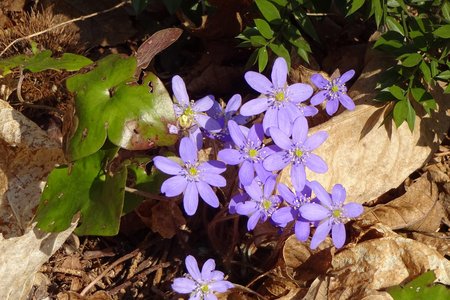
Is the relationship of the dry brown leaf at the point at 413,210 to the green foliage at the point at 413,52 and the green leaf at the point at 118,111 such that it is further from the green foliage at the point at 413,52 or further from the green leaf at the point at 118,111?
the green leaf at the point at 118,111

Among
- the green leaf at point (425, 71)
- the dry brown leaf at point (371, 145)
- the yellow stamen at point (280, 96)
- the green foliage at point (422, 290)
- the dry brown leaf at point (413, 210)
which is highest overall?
the yellow stamen at point (280, 96)

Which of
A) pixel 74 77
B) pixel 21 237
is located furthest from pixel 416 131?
pixel 21 237

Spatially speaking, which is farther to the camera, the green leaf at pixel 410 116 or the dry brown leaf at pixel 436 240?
the dry brown leaf at pixel 436 240

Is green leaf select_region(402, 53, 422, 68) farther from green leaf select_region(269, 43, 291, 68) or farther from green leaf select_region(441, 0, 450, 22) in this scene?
green leaf select_region(269, 43, 291, 68)

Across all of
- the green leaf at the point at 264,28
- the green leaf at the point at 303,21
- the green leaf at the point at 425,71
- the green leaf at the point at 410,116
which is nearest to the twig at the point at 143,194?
the green leaf at the point at 264,28

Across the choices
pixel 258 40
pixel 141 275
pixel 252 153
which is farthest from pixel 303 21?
pixel 141 275

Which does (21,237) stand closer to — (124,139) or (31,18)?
(124,139)
